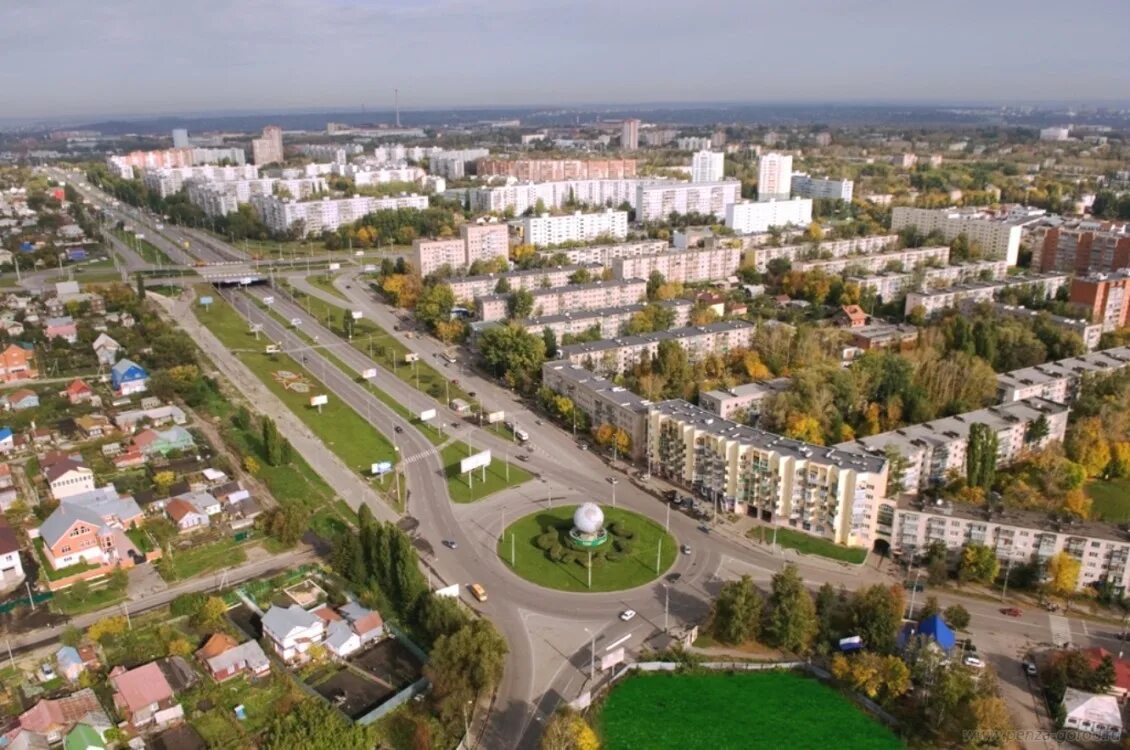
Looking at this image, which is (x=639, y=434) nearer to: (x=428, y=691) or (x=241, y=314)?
(x=428, y=691)

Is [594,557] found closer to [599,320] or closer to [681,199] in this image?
[599,320]

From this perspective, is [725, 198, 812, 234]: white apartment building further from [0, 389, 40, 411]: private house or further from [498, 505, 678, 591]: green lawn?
[0, 389, 40, 411]: private house

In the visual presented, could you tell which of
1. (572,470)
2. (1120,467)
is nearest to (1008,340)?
(1120,467)

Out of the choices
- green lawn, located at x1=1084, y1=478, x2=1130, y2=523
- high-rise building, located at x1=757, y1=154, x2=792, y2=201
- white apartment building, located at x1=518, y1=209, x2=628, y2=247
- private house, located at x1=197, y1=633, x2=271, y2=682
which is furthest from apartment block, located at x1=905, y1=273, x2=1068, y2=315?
private house, located at x1=197, y1=633, x2=271, y2=682

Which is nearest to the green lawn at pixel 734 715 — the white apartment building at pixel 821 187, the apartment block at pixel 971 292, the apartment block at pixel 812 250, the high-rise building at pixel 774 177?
the apartment block at pixel 971 292

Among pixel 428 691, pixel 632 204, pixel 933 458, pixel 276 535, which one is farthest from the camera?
pixel 632 204

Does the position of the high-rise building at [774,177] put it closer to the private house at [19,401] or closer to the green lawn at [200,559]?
the private house at [19,401]
